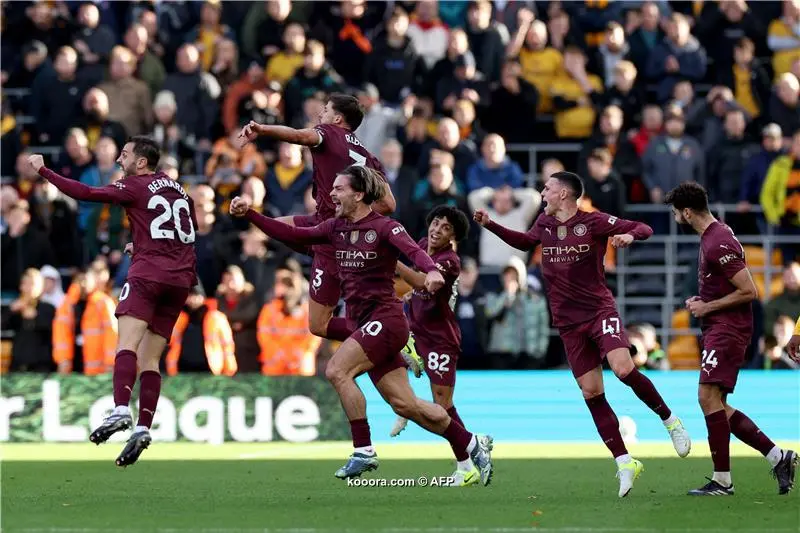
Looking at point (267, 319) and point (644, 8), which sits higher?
point (644, 8)

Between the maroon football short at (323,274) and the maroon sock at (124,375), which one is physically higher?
the maroon football short at (323,274)

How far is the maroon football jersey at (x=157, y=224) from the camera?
13.6 metres

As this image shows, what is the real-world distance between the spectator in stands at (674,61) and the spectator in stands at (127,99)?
25.0 feet

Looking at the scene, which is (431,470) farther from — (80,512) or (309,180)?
(309,180)

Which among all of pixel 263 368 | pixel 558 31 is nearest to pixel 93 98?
pixel 263 368

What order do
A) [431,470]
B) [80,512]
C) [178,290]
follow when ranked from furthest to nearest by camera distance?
[431,470]
[178,290]
[80,512]

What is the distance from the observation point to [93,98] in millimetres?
23172

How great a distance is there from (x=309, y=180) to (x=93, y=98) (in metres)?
3.60

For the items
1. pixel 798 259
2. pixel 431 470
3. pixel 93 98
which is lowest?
pixel 431 470

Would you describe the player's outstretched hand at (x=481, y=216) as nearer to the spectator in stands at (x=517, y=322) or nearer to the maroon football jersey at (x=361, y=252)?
the maroon football jersey at (x=361, y=252)

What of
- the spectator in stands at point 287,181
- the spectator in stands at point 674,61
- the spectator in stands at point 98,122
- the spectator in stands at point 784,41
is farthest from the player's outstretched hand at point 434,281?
the spectator in stands at point 784,41

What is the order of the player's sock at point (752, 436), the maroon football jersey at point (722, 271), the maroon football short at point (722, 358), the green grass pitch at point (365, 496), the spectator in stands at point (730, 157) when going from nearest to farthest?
1. the green grass pitch at point (365, 496)
2. the maroon football jersey at point (722, 271)
3. the maroon football short at point (722, 358)
4. the player's sock at point (752, 436)
5. the spectator in stands at point (730, 157)

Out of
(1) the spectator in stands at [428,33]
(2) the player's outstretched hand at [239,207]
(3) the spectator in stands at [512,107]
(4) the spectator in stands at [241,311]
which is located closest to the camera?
(2) the player's outstretched hand at [239,207]

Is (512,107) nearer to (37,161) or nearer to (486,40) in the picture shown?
(486,40)
